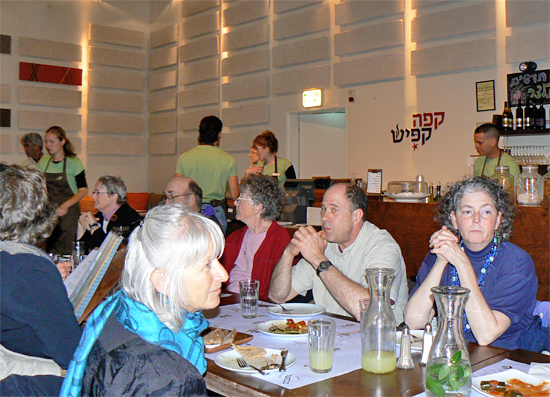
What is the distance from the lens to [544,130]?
5449 millimetres

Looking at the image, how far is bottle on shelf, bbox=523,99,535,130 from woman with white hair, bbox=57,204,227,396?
496 centimetres

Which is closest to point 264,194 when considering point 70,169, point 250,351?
point 250,351

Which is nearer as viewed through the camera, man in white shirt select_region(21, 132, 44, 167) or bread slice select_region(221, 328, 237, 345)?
bread slice select_region(221, 328, 237, 345)

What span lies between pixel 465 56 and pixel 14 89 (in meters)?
6.83

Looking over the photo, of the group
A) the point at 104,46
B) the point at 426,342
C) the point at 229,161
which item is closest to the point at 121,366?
the point at 426,342

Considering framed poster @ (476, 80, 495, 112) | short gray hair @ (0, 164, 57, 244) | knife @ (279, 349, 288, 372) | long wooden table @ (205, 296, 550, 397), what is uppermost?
framed poster @ (476, 80, 495, 112)

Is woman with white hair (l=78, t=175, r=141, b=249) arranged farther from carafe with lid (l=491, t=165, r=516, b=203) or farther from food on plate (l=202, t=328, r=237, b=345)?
carafe with lid (l=491, t=165, r=516, b=203)

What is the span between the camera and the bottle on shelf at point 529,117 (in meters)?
5.51

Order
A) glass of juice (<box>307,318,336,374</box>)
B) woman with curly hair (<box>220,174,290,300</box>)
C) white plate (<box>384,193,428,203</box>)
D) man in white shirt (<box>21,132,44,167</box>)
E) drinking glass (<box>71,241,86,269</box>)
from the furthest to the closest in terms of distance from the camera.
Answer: man in white shirt (<box>21,132,44,167</box>) → white plate (<box>384,193,428,203</box>) → woman with curly hair (<box>220,174,290,300</box>) → drinking glass (<box>71,241,86,269</box>) → glass of juice (<box>307,318,336,374</box>)

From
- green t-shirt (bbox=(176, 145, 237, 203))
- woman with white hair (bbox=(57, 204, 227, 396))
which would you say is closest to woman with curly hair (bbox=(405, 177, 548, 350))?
woman with white hair (bbox=(57, 204, 227, 396))

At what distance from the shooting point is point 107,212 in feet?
13.4

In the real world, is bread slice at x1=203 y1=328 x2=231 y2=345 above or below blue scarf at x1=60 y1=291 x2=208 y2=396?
below

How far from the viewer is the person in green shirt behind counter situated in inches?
218

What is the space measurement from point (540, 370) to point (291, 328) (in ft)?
2.69
